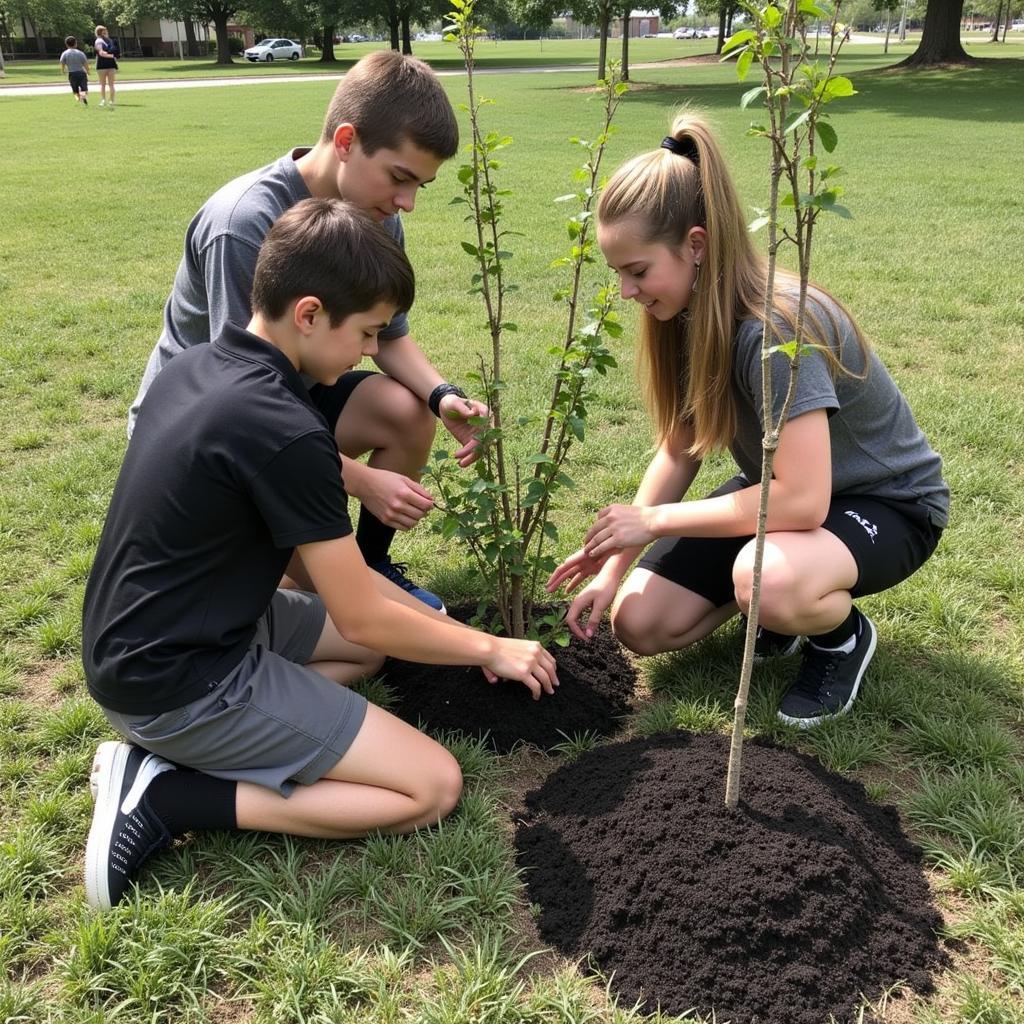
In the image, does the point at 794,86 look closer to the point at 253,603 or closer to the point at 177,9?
the point at 253,603

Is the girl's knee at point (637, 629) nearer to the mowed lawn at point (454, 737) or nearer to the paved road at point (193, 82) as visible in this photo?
the mowed lawn at point (454, 737)

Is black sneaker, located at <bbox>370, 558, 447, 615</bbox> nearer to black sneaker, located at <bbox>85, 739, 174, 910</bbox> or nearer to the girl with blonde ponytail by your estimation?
the girl with blonde ponytail

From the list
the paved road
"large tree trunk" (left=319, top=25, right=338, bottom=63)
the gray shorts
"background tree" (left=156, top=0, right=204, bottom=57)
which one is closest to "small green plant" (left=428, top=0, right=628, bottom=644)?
the gray shorts

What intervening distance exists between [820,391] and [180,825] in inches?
78.0

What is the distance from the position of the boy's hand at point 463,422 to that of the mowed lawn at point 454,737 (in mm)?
760

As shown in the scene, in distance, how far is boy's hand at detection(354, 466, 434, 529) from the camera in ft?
8.87

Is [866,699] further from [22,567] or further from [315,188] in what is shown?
[22,567]

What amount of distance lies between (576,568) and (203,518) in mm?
1152

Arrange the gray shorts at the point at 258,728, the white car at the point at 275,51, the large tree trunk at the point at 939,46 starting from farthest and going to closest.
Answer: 1. the white car at the point at 275,51
2. the large tree trunk at the point at 939,46
3. the gray shorts at the point at 258,728

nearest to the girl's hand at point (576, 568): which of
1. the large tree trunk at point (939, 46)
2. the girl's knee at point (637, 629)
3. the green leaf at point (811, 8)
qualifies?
the girl's knee at point (637, 629)

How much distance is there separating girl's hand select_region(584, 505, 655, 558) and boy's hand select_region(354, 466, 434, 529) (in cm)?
49

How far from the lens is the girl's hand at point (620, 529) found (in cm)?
259

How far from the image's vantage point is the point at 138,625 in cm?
216

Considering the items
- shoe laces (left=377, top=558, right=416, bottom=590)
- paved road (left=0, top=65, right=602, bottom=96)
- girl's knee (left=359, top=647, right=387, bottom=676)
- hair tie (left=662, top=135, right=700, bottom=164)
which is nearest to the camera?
hair tie (left=662, top=135, right=700, bottom=164)
